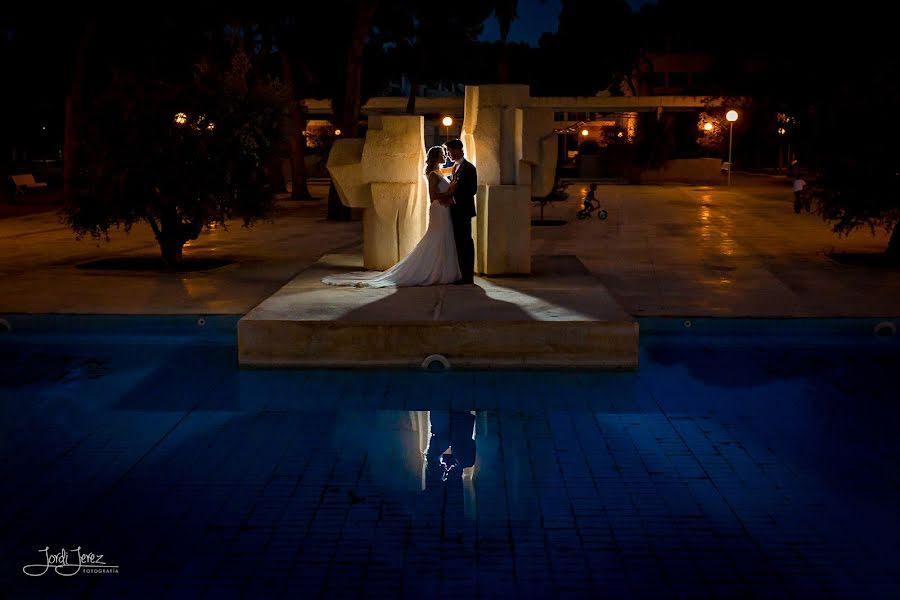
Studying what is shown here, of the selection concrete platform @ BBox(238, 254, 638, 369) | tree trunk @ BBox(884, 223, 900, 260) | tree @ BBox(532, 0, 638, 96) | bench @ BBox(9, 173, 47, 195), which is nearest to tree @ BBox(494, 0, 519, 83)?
tree @ BBox(532, 0, 638, 96)

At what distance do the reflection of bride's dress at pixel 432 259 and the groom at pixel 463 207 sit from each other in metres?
0.07

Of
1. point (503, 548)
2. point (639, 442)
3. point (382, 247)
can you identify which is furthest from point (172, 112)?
point (503, 548)

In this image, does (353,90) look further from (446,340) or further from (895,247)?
(446,340)

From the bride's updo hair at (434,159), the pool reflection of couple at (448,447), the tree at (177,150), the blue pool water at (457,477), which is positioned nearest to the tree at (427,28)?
the tree at (177,150)

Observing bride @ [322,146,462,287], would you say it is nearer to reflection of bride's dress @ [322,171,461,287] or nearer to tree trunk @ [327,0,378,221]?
reflection of bride's dress @ [322,171,461,287]

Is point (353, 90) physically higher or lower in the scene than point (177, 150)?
higher

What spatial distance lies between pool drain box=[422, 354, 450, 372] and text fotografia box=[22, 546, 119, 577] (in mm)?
4439

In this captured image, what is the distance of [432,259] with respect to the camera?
38.5ft

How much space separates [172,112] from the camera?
14.4 meters

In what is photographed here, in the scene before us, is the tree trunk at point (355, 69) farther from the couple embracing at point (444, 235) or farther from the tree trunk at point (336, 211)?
the couple embracing at point (444, 235)

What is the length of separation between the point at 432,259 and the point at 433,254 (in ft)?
0.20

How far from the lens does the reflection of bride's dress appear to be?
11.6 metres

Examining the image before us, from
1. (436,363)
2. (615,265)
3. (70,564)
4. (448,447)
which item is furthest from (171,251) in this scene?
(70,564)

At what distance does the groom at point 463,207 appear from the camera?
11602 millimetres
